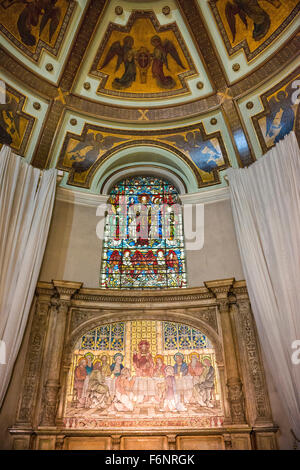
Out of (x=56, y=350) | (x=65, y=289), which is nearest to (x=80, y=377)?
(x=56, y=350)

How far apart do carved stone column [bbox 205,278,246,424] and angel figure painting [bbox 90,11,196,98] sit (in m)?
6.30

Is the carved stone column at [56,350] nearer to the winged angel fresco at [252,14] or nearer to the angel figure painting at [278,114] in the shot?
the angel figure painting at [278,114]

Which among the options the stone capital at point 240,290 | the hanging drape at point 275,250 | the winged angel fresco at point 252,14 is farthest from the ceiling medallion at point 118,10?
the stone capital at point 240,290

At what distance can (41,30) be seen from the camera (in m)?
10.3

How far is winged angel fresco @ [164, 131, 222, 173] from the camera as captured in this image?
1154 cm

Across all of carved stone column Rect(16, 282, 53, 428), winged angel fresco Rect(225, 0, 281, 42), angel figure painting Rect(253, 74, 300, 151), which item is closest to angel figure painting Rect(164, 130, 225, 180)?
angel figure painting Rect(253, 74, 300, 151)

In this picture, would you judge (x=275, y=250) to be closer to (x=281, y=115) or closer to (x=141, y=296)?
(x=141, y=296)

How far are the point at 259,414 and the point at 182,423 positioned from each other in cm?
166

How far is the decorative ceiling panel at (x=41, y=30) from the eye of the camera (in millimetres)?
9758

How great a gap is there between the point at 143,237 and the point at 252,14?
22.5ft

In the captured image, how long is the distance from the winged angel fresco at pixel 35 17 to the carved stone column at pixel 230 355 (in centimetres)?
825

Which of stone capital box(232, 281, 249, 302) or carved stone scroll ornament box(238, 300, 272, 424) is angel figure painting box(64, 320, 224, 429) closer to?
carved stone scroll ornament box(238, 300, 272, 424)

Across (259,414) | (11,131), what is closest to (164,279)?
(259,414)

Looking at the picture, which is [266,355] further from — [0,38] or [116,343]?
[0,38]
